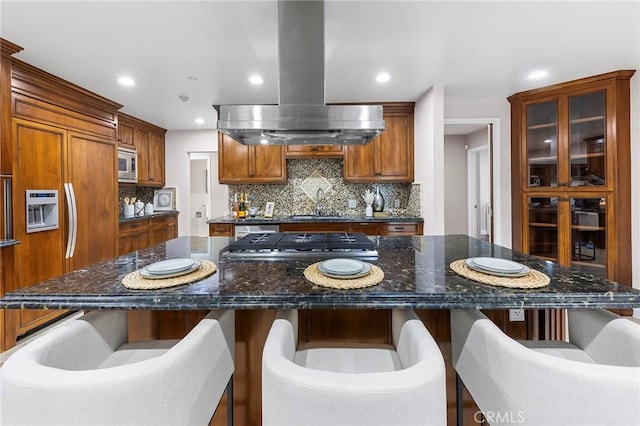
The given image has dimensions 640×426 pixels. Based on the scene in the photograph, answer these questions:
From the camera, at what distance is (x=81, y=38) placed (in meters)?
2.20

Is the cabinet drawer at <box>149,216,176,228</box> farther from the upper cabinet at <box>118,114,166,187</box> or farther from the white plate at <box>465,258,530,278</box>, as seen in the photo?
the white plate at <box>465,258,530,278</box>

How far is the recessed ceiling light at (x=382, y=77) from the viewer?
2.88 m

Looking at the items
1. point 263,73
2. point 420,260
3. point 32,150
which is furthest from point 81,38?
point 420,260

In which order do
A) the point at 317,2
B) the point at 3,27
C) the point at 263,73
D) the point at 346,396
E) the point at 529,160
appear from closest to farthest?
the point at 346,396 < the point at 317,2 < the point at 3,27 < the point at 263,73 < the point at 529,160

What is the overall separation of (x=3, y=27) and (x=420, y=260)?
312 centimetres

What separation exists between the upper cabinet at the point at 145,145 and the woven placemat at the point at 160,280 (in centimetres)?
379

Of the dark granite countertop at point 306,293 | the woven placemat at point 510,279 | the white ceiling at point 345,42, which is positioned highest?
the white ceiling at point 345,42

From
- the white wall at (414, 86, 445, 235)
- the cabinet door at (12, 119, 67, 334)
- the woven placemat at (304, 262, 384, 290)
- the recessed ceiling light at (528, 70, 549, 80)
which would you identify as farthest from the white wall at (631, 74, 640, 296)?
the cabinet door at (12, 119, 67, 334)

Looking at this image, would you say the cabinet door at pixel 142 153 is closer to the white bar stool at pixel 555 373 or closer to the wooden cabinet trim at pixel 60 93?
the wooden cabinet trim at pixel 60 93

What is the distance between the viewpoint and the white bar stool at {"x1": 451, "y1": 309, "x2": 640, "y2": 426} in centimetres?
68

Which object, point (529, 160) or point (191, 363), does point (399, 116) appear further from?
point (191, 363)

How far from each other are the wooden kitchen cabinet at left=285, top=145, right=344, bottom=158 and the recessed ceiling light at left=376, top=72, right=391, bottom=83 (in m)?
1.09

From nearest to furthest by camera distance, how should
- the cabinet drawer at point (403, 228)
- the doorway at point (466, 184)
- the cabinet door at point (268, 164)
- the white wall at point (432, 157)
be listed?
the white wall at point (432, 157)
the cabinet drawer at point (403, 228)
the cabinet door at point (268, 164)
the doorway at point (466, 184)

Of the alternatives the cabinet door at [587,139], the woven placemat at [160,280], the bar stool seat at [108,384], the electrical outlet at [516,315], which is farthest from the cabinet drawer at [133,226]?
the cabinet door at [587,139]
